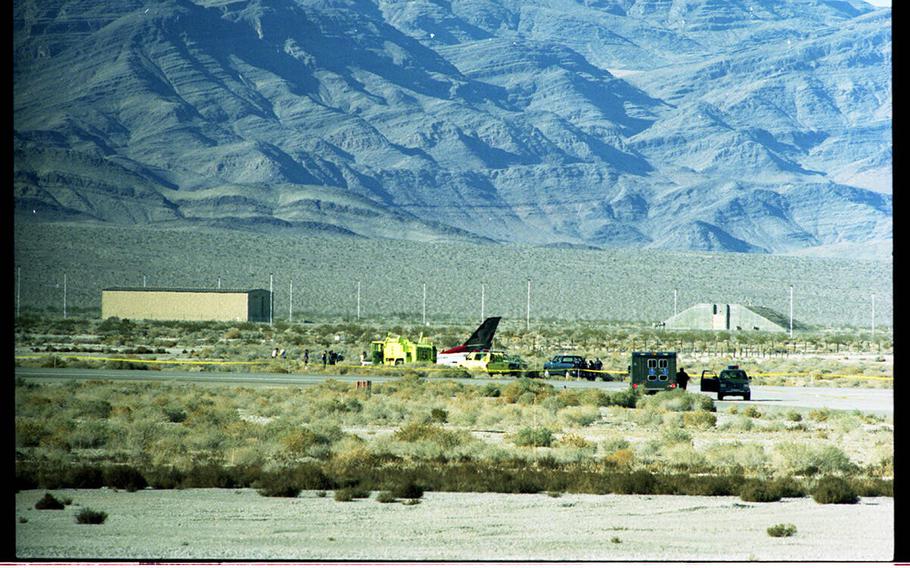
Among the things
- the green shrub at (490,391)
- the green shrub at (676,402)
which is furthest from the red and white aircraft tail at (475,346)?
the green shrub at (676,402)

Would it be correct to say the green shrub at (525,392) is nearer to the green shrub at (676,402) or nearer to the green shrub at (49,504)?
the green shrub at (676,402)

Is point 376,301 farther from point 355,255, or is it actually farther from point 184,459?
point 184,459

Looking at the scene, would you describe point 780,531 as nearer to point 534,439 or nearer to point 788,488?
point 788,488

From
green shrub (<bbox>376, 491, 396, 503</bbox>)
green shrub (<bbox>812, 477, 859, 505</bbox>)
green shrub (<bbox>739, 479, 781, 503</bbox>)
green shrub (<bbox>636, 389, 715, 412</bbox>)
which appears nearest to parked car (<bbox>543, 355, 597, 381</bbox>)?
green shrub (<bbox>636, 389, 715, 412</bbox>)

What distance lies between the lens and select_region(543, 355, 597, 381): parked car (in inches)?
2212

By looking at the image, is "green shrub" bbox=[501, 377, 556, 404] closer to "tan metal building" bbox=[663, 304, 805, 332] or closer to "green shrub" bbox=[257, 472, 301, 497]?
"green shrub" bbox=[257, 472, 301, 497]

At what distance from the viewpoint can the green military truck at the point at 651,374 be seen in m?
46.5

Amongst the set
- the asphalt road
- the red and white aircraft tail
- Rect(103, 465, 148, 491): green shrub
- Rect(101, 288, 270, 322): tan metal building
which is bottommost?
the asphalt road

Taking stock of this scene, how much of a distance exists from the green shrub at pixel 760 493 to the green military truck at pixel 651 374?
2393cm

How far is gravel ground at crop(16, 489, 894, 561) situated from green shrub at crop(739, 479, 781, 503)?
217 mm

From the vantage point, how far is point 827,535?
17469mm

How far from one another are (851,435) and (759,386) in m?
20.9
